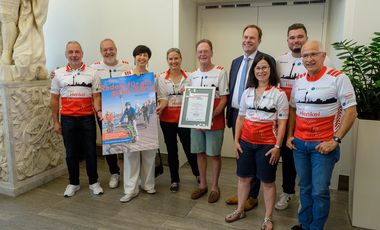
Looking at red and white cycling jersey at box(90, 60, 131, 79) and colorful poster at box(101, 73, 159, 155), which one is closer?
colorful poster at box(101, 73, 159, 155)

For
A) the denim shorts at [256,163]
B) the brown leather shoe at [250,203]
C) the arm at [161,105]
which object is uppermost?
the arm at [161,105]

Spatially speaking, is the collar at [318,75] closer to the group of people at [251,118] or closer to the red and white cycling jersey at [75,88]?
the group of people at [251,118]

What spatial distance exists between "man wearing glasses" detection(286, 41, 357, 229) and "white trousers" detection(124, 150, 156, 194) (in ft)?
4.67

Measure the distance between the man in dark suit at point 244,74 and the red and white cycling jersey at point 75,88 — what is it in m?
1.27

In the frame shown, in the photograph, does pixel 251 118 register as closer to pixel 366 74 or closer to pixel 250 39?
pixel 250 39

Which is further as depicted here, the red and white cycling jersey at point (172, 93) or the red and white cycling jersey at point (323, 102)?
the red and white cycling jersey at point (172, 93)

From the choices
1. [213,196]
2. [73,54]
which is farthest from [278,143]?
[73,54]

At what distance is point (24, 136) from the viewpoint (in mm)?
2998

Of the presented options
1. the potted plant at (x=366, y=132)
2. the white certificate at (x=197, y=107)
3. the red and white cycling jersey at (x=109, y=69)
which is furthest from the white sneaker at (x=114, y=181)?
the potted plant at (x=366, y=132)

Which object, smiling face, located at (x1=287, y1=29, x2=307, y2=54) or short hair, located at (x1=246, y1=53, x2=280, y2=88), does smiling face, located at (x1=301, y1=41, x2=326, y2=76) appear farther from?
smiling face, located at (x1=287, y1=29, x2=307, y2=54)

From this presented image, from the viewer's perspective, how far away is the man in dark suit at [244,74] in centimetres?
239

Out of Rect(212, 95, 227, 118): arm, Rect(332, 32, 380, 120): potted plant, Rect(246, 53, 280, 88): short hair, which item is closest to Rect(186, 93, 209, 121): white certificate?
Rect(212, 95, 227, 118): arm

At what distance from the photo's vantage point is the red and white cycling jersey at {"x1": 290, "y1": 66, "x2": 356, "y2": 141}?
1.87m

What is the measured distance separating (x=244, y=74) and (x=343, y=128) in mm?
894
